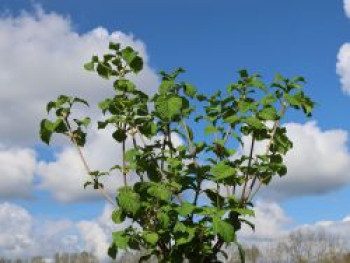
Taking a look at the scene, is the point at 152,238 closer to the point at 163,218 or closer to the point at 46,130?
the point at 163,218

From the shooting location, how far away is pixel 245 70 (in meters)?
7.32

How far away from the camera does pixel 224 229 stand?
609 centimetres

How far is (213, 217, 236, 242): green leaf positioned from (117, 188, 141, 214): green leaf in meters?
0.80

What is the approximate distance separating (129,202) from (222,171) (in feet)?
3.22

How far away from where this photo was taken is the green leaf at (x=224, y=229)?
6078mm

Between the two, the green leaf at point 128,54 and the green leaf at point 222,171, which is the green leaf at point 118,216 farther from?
the green leaf at point 128,54

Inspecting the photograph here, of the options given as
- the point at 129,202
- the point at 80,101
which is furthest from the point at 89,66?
the point at 129,202

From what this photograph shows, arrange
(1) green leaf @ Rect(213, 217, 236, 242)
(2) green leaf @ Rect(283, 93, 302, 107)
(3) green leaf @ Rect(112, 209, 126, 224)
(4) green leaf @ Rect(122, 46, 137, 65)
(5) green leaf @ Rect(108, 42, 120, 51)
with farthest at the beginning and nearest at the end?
1. (5) green leaf @ Rect(108, 42, 120, 51)
2. (4) green leaf @ Rect(122, 46, 137, 65)
3. (2) green leaf @ Rect(283, 93, 302, 107)
4. (3) green leaf @ Rect(112, 209, 126, 224)
5. (1) green leaf @ Rect(213, 217, 236, 242)

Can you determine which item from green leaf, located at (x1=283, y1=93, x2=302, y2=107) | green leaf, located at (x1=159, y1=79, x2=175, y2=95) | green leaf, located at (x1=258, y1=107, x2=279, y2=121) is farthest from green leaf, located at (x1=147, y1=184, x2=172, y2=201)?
green leaf, located at (x1=283, y1=93, x2=302, y2=107)

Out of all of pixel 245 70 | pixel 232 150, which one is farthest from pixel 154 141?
pixel 245 70

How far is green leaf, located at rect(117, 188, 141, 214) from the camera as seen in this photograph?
6.32m

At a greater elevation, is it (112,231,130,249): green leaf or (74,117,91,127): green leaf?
(74,117,91,127): green leaf

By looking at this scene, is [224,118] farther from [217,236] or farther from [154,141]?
[217,236]

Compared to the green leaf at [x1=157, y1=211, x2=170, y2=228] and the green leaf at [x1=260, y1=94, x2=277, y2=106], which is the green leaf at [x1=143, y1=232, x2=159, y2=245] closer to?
the green leaf at [x1=157, y1=211, x2=170, y2=228]
